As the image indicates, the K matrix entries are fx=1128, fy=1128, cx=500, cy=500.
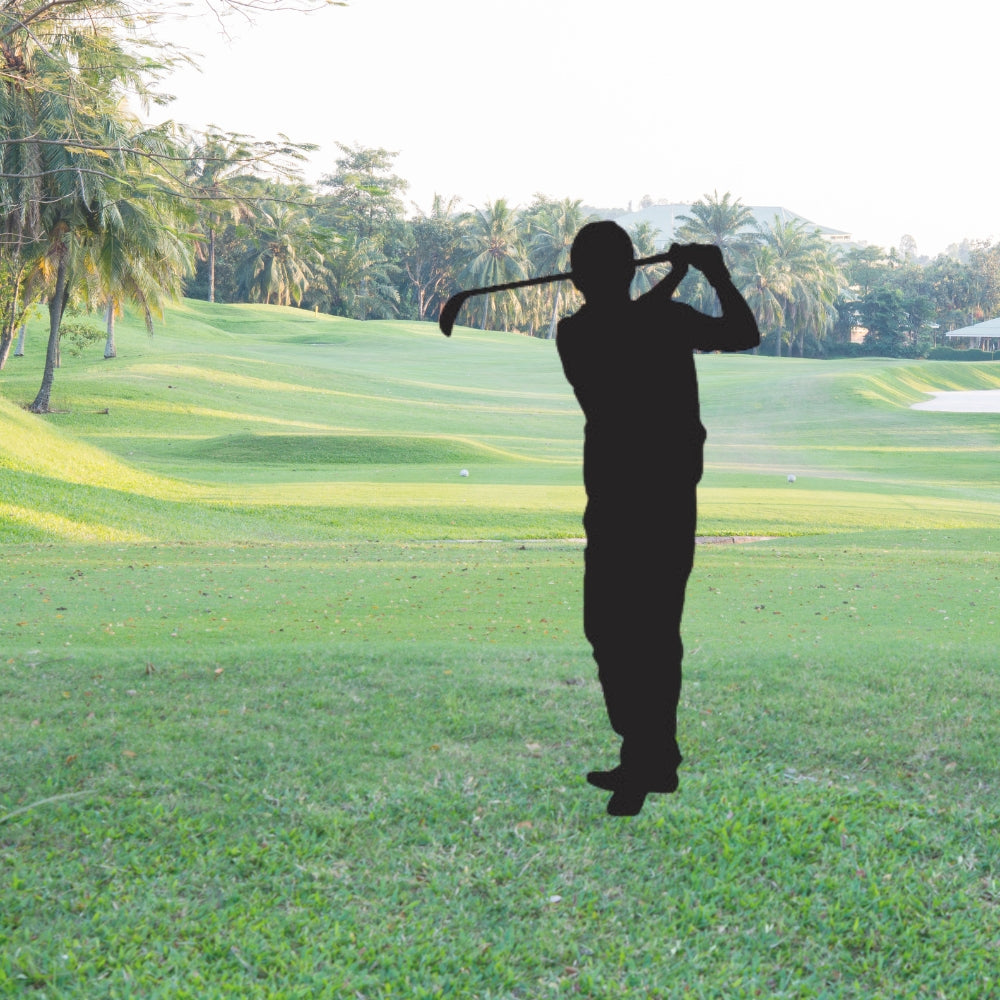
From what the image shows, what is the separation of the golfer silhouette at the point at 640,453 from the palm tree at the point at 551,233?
90275mm

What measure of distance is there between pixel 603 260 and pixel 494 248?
9640 cm

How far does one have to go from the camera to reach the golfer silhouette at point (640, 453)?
2.61m

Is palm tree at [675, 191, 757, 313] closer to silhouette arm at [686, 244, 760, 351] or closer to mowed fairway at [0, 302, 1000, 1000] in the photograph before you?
mowed fairway at [0, 302, 1000, 1000]

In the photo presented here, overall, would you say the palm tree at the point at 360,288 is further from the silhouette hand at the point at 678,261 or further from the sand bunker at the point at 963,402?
the silhouette hand at the point at 678,261

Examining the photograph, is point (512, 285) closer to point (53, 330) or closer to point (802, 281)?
point (53, 330)

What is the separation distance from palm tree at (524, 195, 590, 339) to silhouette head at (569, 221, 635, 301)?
90294 mm

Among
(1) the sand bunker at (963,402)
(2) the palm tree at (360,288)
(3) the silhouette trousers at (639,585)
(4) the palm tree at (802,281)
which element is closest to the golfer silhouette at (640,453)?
(3) the silhouette trousers at (639,585)

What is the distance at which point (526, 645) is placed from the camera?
1112 cm

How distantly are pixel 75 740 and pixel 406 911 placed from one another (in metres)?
3.00

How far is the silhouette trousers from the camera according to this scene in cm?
261

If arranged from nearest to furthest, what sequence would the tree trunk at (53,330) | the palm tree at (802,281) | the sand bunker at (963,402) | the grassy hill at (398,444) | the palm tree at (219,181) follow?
the palm tree at (219,181)
the grassy hill at (398,444)
the tree trunk at (53,330)
the sand bunker at (963,402)
the palm tree at (802,281)

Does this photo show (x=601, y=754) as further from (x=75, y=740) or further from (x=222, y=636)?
(x=222, y=636)

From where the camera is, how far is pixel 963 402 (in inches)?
2489

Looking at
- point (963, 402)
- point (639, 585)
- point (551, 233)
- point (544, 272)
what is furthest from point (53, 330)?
point (551, 233)
